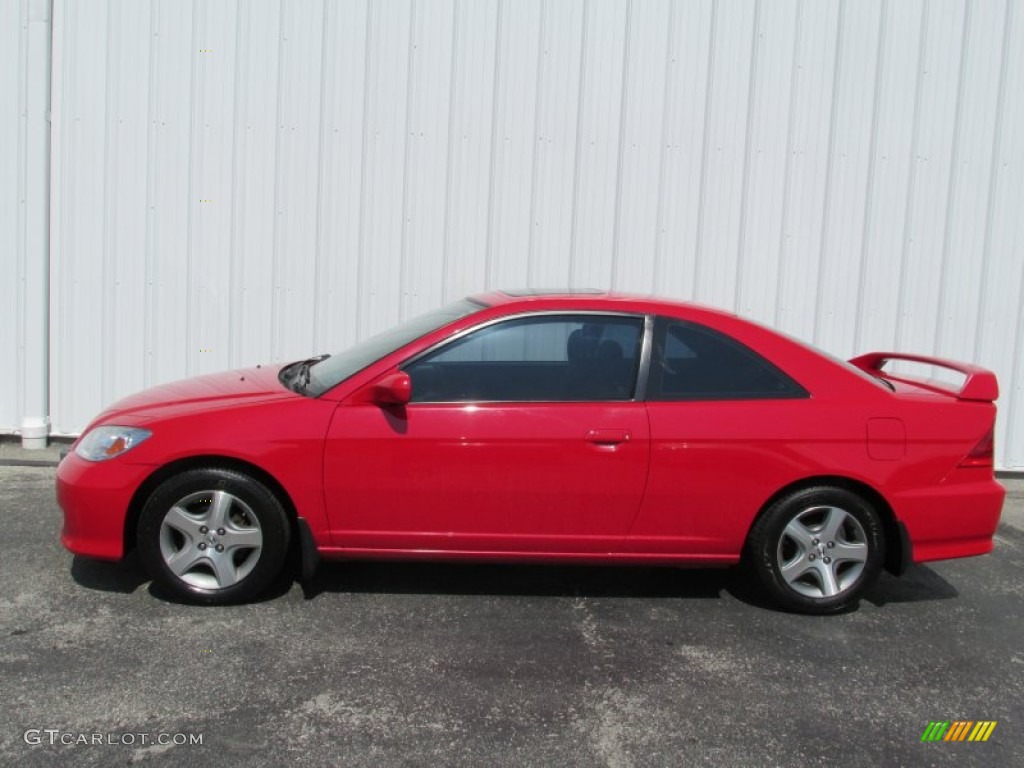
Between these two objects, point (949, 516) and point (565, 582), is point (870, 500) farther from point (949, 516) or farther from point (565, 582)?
point (565, 582)

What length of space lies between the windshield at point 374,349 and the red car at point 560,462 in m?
0.05

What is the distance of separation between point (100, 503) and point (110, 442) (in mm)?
279

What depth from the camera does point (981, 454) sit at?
15.2 feet

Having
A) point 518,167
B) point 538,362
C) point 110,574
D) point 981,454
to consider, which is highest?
point 518,167

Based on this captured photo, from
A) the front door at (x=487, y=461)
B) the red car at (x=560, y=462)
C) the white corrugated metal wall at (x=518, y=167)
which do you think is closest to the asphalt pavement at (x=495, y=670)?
the red car at (x=560, y=462)

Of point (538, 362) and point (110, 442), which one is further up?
point (538, 362)

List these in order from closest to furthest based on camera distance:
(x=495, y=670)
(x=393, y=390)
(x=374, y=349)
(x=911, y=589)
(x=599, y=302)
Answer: (x=495, y=670) < (x=393, y=390) < (x=599, y=302) < (x=374, y=349) < (x=911, y=589)

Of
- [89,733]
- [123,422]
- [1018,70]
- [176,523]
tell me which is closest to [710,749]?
[89,733]

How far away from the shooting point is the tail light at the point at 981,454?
181 inches

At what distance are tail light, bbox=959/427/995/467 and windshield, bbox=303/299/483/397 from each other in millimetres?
2423

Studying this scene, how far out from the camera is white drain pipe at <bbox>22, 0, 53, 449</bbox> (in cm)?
731

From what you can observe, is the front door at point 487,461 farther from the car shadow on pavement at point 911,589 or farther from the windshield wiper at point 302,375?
the car shadow on pavement at point 911,589

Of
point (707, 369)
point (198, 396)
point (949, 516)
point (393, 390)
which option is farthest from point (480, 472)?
point (949, 516)

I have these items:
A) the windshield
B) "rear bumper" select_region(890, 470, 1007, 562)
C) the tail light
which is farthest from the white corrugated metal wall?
"rear bumper" select_region(890, 470, 1007, 562)
